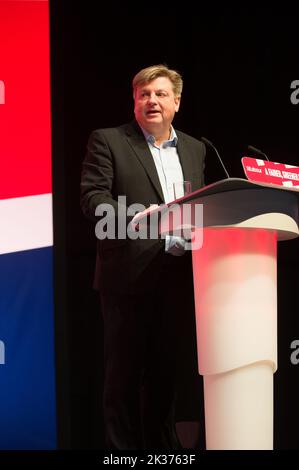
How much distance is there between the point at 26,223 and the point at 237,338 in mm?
1610

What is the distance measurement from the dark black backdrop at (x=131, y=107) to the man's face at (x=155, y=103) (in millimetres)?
644

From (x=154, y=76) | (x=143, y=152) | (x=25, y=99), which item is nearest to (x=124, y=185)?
(x=143, y=152)

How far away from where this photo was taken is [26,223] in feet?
11.1

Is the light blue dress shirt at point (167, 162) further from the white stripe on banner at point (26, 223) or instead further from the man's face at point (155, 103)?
the white stripe on banner at point (26, 223)

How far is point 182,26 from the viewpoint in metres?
3.62

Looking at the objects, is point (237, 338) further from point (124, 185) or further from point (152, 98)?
point (152, 98)

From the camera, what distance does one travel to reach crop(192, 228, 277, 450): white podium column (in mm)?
2086

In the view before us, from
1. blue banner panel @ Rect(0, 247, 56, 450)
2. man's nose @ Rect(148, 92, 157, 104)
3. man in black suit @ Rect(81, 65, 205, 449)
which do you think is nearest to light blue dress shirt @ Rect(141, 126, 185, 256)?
man in black suit @ Rect(81, 65, 205, 449)

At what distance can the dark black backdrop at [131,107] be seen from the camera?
3.42 metres

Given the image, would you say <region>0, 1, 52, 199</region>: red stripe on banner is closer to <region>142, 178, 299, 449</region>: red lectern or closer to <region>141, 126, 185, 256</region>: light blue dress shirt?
<region>141, 126, 185, 256</region>: light blue dress shirt

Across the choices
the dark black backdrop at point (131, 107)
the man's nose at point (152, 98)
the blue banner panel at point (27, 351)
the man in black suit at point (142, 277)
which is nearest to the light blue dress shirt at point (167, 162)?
the man in black suit at point (142, 277)

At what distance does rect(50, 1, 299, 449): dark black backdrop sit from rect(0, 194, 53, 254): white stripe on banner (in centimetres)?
6

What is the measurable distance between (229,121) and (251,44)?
423 mm

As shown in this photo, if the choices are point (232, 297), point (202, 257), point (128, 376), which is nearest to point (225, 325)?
point (232, 297)
